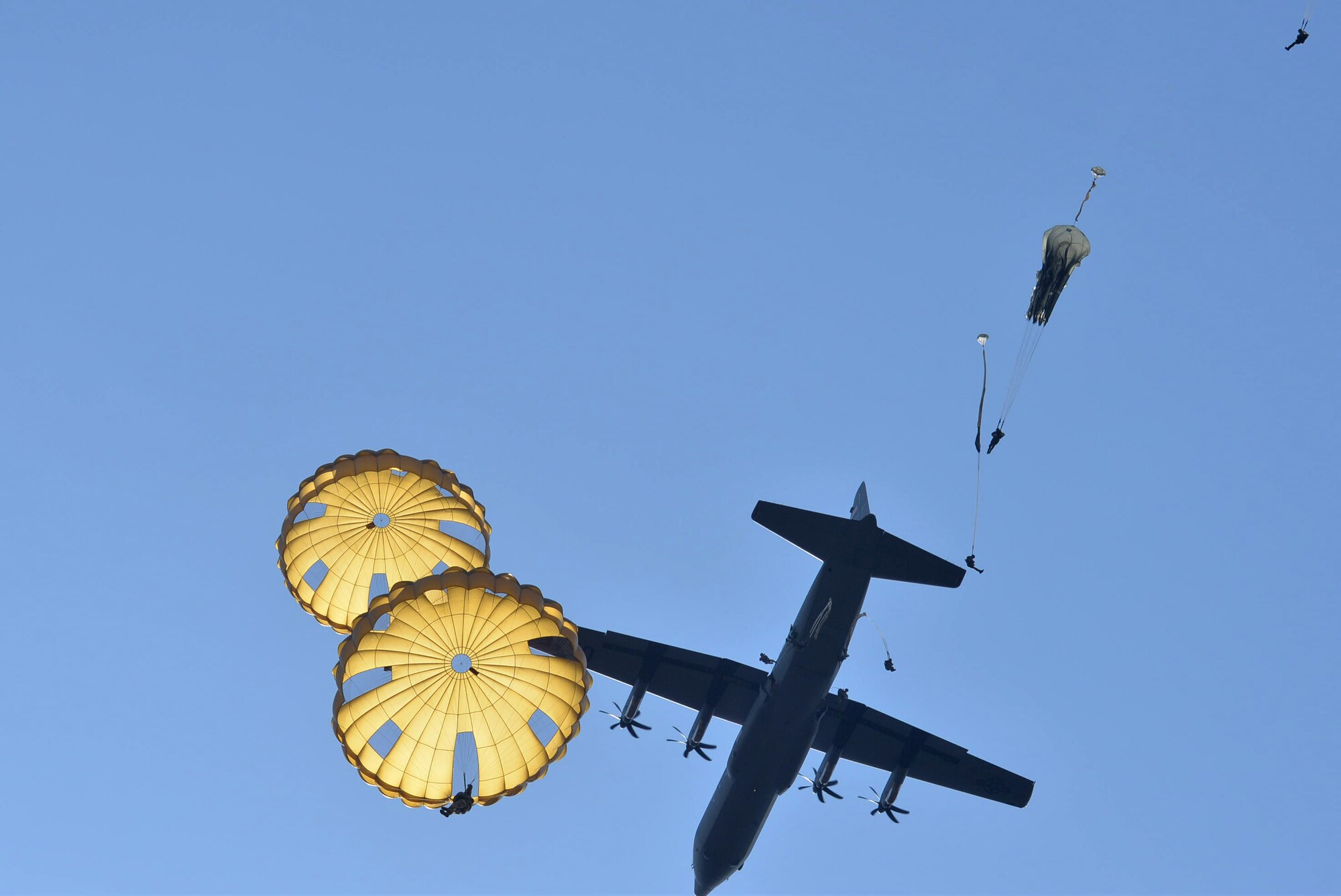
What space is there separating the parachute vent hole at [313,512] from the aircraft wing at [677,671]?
12563mm

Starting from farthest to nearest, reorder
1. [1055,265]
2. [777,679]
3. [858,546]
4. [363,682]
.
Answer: [777,679] < [858,546] < [1055,265] < [363,682]

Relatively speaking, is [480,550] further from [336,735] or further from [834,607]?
[834,607]

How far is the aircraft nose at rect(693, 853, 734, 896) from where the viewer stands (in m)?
35.3

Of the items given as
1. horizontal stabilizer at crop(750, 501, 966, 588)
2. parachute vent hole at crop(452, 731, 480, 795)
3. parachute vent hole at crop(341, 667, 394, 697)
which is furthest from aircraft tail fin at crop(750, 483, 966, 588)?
parachute vent hole at crop(341, 667, 394, 697)

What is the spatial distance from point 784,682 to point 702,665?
5.70 metres

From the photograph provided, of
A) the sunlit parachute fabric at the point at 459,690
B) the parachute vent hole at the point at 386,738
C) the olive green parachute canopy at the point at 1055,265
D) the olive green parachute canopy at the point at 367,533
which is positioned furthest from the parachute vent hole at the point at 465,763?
the olive green parachute canopy at the point at 1055,265

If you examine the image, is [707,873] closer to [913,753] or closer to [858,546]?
[913,753]

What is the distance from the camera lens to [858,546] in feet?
110

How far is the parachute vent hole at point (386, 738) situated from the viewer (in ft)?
80.4

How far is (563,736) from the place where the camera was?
82.4ft

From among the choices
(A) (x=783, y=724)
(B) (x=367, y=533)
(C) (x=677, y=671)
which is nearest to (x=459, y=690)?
(B) (x=367, y=533)

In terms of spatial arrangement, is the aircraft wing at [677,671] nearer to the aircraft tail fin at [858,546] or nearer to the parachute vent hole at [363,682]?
the aircraft tail fin at [858,546]

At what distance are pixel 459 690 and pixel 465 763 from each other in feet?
4.69

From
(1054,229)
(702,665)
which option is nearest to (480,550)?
(702,665)
